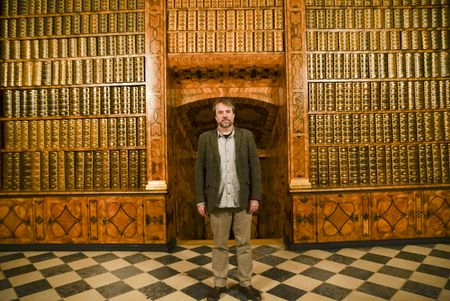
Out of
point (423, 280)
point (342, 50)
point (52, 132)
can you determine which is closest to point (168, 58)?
point (52, 132)

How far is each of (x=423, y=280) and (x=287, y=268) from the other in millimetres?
1091

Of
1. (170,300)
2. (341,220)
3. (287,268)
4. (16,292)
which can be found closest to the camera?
(170,300)

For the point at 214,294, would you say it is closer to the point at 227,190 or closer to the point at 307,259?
the point at 227,190

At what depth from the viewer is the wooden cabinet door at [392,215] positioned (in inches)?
129

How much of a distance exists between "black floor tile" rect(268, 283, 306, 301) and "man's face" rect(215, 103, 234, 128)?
1.33 meters

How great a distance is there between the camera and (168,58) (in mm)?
3414

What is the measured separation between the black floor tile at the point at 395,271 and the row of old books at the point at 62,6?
3.69 metres

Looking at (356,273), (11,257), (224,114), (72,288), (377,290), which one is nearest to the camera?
(224,114)

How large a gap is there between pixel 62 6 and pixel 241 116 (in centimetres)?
Result: 258

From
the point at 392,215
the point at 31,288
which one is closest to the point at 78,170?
the point at 31,288

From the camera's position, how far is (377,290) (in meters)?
2.25

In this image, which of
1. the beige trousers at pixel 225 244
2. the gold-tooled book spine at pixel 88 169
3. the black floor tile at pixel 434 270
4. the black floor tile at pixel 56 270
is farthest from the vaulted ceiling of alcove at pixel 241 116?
the black floor tile at pixel 434 270

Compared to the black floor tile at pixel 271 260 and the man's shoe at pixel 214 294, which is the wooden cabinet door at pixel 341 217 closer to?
the black floor tile at pixel 271 260

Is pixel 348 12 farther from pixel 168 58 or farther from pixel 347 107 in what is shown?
pixel 168 58
